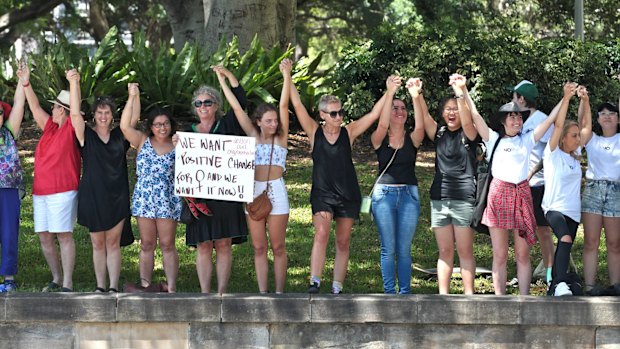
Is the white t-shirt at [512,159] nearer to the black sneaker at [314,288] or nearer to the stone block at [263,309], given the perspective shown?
the black sneaker at [314,288]

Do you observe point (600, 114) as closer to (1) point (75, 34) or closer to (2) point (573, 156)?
(2) point (573, 156)

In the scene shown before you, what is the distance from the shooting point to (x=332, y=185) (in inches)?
339

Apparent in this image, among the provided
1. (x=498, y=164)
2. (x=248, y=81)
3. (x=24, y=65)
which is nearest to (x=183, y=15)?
(x=248, y=81)

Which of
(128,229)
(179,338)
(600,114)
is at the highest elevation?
(600,114)

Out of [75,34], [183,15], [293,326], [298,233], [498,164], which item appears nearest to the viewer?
[293,326]

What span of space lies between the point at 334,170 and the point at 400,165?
1.82 feet

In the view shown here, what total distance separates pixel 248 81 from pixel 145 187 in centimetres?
640

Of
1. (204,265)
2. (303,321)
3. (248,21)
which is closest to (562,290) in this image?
(303,321)

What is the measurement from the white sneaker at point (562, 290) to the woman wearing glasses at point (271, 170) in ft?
6.88

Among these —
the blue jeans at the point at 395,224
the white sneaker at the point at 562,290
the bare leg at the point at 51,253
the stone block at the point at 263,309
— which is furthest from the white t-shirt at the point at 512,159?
the bare leg at the point at 51,253

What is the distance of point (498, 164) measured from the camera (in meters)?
8.57

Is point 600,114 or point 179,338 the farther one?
point 600,114

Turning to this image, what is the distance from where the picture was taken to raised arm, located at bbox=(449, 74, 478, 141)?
8.59 metres

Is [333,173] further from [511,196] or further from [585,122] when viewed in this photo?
[585,122]
